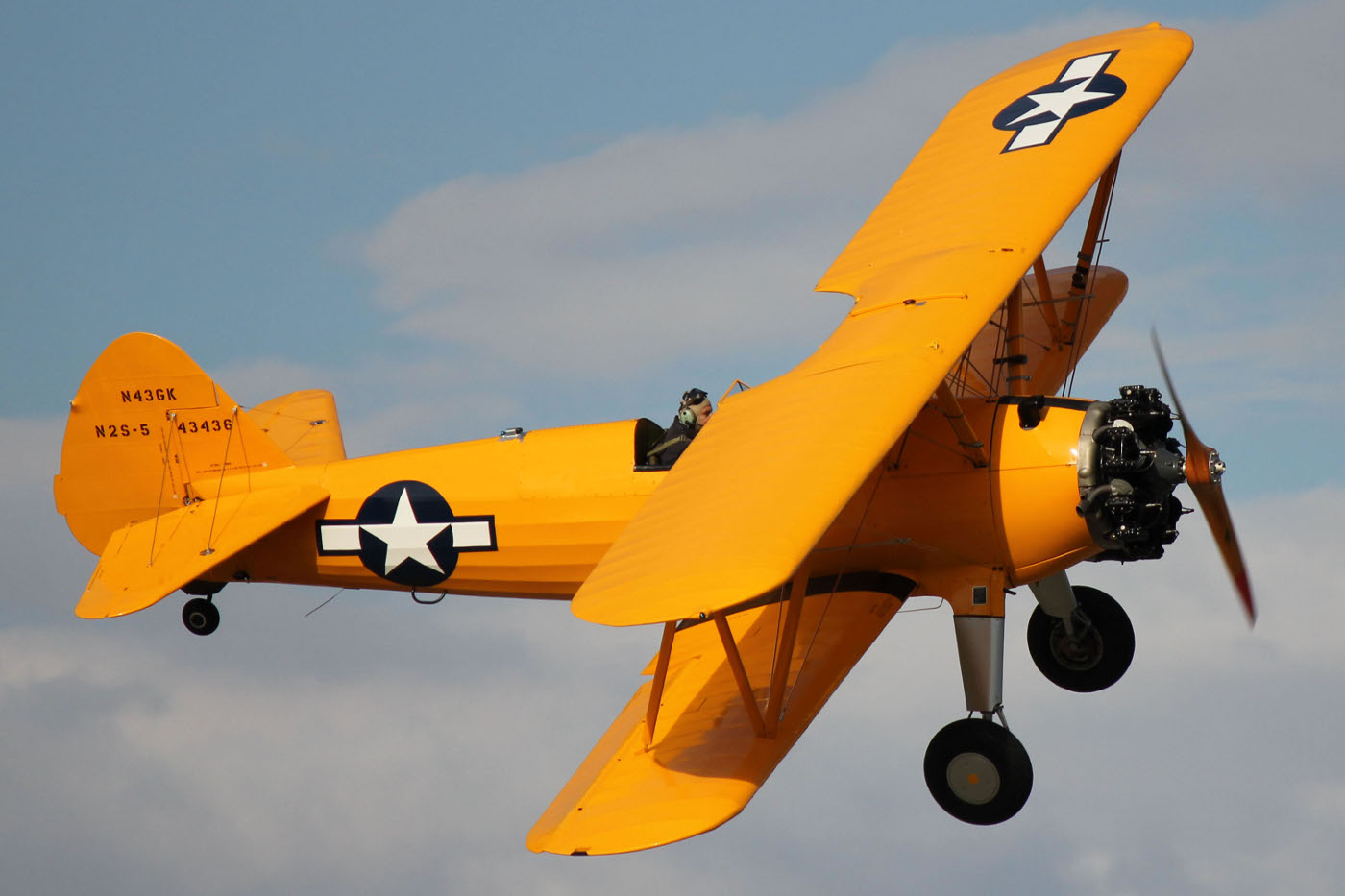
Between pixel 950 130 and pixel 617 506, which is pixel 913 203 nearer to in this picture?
pixel 950 130

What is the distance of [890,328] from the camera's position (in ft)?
33.9

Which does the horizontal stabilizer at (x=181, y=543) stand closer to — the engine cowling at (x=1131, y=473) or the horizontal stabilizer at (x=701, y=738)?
the horizontal stabilizer at (x=701, y=738)

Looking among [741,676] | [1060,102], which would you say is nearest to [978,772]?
[741,676]

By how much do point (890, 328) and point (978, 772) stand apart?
276cm

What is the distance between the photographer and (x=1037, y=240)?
37.0 ft

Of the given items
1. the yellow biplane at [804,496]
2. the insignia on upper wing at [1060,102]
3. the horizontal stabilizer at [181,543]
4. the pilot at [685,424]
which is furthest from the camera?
the insignia on upper wing at [1060,102]

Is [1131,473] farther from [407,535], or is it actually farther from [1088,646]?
[407,535]

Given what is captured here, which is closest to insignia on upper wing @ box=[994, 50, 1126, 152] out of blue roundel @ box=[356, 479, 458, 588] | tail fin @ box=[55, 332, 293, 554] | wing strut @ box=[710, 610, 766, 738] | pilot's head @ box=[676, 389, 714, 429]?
pilot's head @ box=[676, 389, 714, 429]

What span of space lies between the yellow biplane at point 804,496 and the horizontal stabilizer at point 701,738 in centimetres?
2

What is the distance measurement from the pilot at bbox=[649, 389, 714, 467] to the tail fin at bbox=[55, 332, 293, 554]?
3240mm

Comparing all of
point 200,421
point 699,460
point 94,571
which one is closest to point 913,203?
point 699,460

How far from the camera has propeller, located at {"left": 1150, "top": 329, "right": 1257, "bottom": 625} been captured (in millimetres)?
10867

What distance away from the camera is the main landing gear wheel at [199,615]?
1357 centimetres

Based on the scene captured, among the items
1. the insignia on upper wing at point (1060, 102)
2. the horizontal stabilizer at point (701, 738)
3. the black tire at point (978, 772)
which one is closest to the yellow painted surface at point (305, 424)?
the horizontal stabilizer at point (701, 738)
